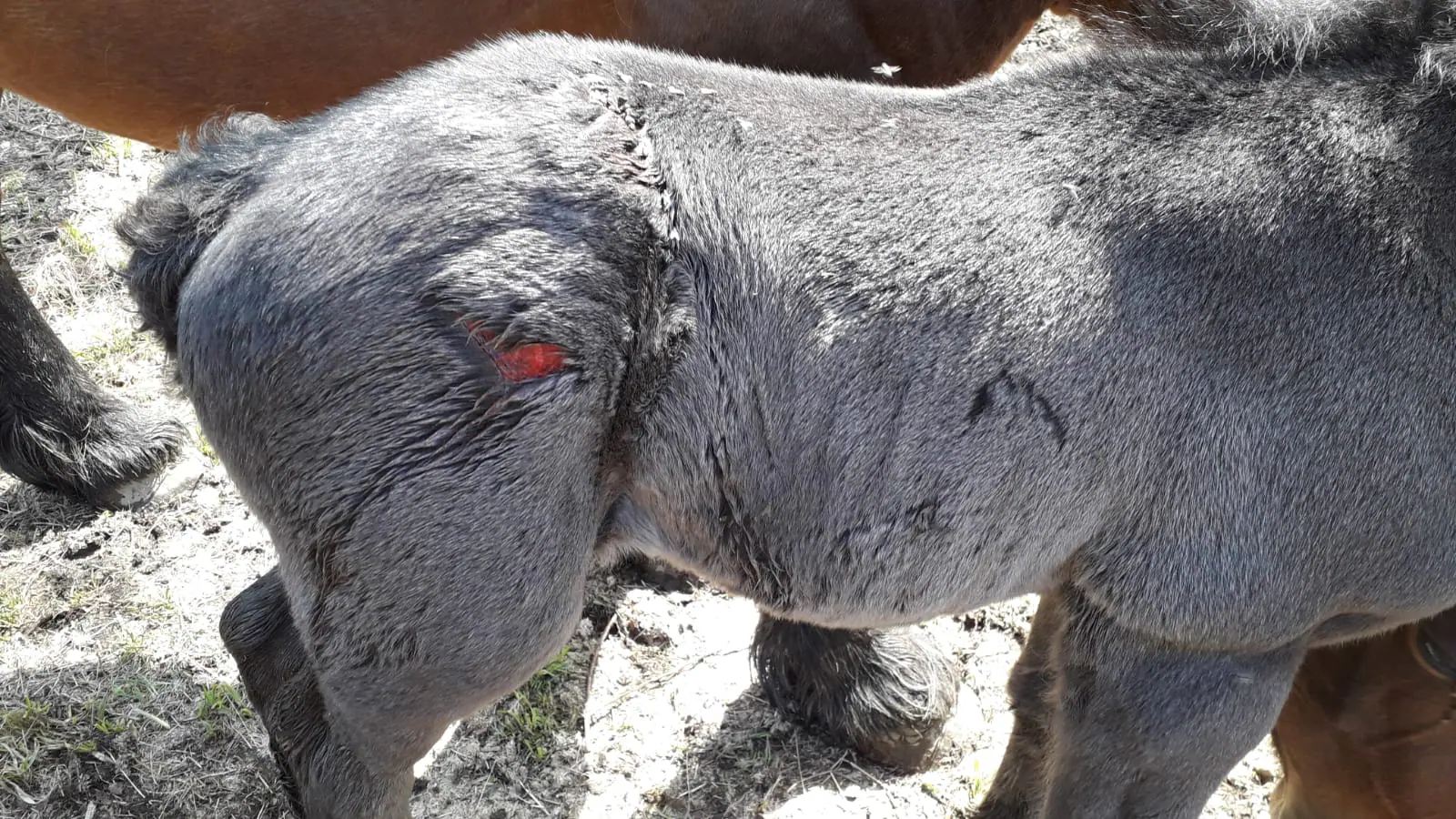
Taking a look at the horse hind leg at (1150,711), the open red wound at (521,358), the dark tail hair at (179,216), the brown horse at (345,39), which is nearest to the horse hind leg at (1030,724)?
the horse hind leg at (1150,711)

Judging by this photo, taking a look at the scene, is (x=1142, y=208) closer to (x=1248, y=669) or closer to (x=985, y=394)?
(x=985, y=394)

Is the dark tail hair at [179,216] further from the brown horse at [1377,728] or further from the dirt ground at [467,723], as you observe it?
the brown horse at [1377,728]

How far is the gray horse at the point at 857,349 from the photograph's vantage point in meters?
1.67

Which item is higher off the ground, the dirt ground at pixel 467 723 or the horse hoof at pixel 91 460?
the horse hoof at pixel 91 460

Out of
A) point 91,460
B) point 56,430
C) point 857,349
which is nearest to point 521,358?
point 857,349

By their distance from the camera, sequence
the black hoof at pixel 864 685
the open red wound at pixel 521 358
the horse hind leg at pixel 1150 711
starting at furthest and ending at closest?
1. the black hoof at pixel 864 685
2. the horse hind leg at pixel 1150 711
3. the open red wound at pixel 521 358

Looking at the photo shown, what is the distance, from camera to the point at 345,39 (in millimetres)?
2848

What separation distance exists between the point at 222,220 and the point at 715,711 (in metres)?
1.79

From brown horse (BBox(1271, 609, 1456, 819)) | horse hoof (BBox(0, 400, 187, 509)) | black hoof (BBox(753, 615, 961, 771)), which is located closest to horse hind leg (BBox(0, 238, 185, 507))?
horse hoof (BBox(0, 400, 187, 509))

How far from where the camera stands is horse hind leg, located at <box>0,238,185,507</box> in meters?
3.35

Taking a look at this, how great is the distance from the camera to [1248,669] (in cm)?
201

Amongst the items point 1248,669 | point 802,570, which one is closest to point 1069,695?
point 1248,669

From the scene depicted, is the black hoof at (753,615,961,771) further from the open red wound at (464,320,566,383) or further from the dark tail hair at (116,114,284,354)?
the dark tail hair at (116,114,284,354)

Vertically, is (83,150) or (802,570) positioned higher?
(802,570)
